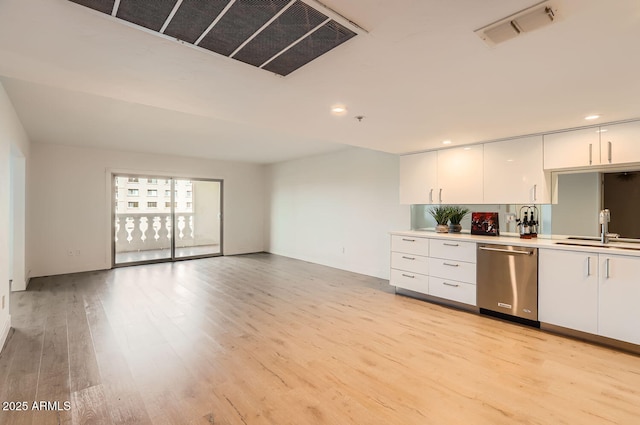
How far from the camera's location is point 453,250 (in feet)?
12.4

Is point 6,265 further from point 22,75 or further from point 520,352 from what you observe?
point 520,352

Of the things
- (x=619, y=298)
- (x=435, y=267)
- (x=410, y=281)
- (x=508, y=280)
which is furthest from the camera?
(x=410, y=281)

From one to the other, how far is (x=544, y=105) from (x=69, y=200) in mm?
7486

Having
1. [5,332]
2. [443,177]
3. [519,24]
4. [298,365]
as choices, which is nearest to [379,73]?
[519,24]

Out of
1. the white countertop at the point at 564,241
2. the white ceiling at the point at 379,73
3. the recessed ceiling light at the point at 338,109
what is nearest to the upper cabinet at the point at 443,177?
the white ceiling at the point at 379,73

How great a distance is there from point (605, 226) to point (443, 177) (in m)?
1.82

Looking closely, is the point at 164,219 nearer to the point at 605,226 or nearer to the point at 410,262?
the point at 410,262

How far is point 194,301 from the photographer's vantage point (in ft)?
13.0

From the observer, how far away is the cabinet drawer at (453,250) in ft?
11.9

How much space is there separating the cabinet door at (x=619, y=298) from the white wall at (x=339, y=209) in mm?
2507

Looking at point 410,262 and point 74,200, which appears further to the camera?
point 74,200

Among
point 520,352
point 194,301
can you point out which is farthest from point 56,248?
point 520,352

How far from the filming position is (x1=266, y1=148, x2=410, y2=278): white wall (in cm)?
527

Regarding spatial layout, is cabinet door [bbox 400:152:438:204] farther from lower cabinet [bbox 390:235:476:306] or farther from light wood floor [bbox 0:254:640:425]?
light wood floor [bbox 0:254:640:425]
